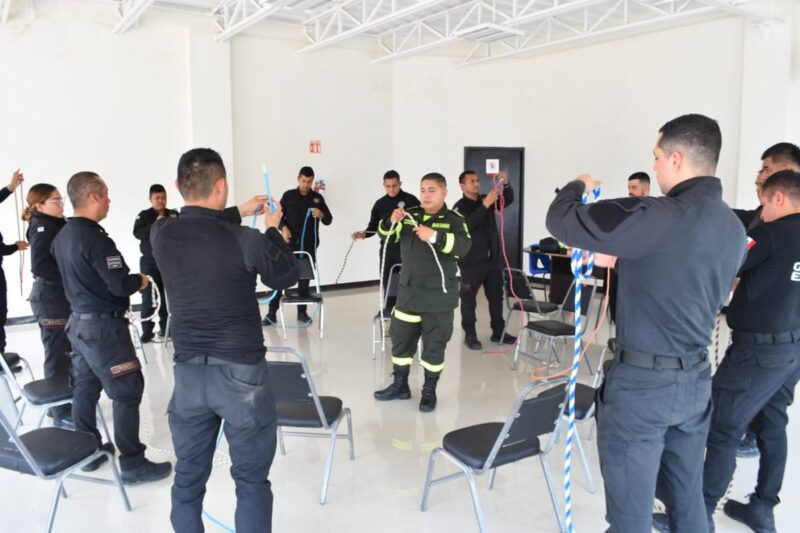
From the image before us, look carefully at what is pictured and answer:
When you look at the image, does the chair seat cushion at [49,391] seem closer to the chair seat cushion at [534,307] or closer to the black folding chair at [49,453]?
the black folding chair at [49,453]

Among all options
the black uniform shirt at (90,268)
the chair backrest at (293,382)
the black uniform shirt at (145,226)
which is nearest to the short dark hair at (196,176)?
the chair backrest at (293,382)

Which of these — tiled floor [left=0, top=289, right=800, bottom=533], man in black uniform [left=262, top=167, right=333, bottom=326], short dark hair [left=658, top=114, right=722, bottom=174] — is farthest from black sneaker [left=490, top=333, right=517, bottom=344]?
short dark hair [left=658, top=114, right=722, bottom=174]

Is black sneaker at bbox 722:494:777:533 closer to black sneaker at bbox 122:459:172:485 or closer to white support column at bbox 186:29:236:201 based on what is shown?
black sneaker at bbox 122:459:172:485

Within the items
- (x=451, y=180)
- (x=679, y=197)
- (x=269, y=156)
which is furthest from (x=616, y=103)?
(x=679, y=197)

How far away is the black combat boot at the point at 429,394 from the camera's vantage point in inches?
160

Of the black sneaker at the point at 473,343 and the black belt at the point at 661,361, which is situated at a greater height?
the black belt at the point at 661,361

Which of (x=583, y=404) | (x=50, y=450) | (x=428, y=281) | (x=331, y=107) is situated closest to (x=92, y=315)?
(x=50, y=450)

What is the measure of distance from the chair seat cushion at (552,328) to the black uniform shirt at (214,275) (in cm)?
298

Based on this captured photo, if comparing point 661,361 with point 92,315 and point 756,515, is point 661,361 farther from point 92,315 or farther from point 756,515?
point 92,315

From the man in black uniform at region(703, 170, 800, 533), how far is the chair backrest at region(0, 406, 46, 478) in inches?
106

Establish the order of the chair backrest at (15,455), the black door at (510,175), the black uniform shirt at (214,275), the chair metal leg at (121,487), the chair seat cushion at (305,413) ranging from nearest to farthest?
the black uniform shirt at (214,275), the chair backrest at (15,455), the chair metal leg at (121,487), the chair seat cushion at (305,413), the black door at (510,175)

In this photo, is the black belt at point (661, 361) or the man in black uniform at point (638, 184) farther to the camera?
the man in black uniform at point (638, 184)

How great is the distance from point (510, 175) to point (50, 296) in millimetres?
6997

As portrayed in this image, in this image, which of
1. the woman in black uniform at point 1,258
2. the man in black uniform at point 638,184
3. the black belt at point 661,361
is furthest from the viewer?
the man in black uniform at point 638,184
